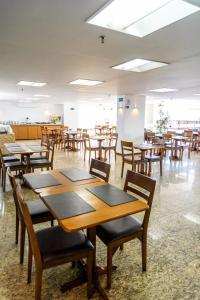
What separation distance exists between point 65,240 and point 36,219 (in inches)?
22.1

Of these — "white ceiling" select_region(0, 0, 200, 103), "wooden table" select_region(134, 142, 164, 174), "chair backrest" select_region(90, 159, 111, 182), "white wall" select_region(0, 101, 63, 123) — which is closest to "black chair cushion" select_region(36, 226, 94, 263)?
"chair backrest" select_region(90, 159, 111, 182)

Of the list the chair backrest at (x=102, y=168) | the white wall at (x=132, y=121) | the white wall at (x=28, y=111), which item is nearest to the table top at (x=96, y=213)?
the chair backrest at (x=102, y=168)

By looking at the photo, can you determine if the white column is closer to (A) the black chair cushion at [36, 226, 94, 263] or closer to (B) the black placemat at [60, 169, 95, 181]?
(B) the black placemat at [60, 169, 95, 181]

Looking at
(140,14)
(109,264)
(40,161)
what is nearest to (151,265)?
(109,264)

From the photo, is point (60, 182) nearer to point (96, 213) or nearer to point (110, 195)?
point (110, 195)

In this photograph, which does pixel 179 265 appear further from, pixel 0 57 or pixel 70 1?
pixel 0 57

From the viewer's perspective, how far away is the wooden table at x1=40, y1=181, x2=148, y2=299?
4.44ft

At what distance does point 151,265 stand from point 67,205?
3.52 ft

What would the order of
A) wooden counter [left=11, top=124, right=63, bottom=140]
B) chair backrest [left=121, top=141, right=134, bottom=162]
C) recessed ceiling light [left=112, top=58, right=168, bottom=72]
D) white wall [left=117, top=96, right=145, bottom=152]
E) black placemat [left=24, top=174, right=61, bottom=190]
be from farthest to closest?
wooden counter [left=11, top=124, right=63, bottom=140], white wall [left=117, top=96, right=145, bottom=152], chair backrest [left=121, top=141, right=134, bottom=162], recessed ceiling light [left=112, top=58, right=168, bottom=72], black placemat [left=24, top=174, right=61, bottom=190]

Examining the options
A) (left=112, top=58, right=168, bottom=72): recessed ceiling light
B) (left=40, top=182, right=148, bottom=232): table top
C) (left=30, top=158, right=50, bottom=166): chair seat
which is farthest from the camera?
(left=30, top=158, right=50, bottom=166): chair seat

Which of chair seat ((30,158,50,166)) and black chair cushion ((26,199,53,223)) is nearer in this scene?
black chair cushion ((26,199,53,223))

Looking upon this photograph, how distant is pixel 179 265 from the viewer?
1995 mm

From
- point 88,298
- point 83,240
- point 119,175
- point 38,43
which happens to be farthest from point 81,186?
point 119,175

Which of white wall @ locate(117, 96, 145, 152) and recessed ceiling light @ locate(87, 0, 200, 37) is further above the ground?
recessed ceiling light @ locate(87, 0, 200, 37)
